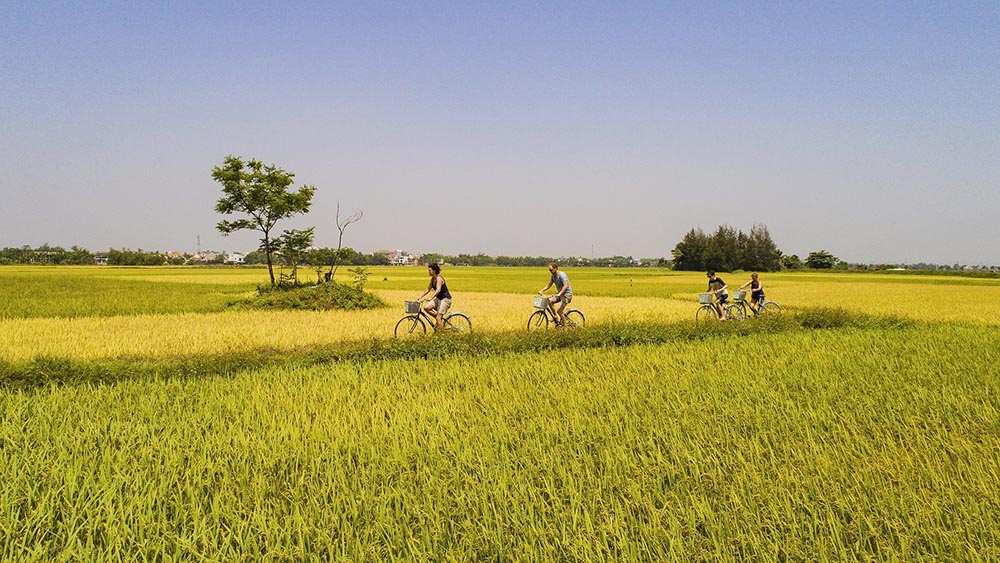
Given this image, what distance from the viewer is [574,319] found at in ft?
52.1

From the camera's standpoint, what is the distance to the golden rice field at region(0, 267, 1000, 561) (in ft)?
11.2

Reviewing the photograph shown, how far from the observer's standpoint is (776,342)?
1225cm

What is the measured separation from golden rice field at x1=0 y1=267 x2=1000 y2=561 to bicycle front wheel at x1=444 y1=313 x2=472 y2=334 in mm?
3081

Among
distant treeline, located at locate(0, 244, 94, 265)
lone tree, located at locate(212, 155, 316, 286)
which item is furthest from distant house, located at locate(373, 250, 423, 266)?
lone tree, located at locate(212, 155, 316, 286)

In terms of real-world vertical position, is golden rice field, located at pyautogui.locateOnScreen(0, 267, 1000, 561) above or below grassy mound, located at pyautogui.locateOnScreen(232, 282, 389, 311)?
below

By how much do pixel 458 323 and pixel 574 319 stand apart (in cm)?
384

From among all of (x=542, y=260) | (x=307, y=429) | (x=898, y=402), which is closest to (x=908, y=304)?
(x=898, y=402)

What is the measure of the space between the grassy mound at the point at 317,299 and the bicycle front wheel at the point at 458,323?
9.61 meters

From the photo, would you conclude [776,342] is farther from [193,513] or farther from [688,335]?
[193,513]

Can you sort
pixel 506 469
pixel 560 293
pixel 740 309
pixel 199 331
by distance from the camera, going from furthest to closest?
pixel 740 309 → pixel 199 331 → pixel 560 293 → pixel 506 469

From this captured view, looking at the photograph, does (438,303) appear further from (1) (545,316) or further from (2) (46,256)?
(2) (46,256)

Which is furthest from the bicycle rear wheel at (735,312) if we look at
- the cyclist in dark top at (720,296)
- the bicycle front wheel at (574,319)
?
the bicycle front wheel at (574,319)

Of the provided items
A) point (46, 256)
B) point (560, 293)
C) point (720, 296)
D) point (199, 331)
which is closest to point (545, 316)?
point (560, 293)

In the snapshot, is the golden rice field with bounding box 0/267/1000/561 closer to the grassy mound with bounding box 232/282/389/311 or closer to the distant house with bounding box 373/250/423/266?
the grassy mound with bounding box 232/282/389/311
